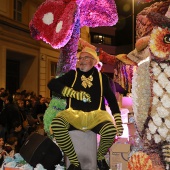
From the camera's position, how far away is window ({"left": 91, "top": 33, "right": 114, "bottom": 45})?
31328 mm

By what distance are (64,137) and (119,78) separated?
2961 millimetres

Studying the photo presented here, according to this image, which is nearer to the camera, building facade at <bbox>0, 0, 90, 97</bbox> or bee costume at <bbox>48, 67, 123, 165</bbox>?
bee costume at <bbox>48, 67, 123, 165</bbox>

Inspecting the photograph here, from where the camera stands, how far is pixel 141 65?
9.81ft

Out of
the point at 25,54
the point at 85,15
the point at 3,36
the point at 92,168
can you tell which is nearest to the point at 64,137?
the point at 92,168

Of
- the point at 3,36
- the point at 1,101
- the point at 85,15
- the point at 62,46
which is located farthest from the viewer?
the point at 3,36

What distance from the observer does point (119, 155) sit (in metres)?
4.18

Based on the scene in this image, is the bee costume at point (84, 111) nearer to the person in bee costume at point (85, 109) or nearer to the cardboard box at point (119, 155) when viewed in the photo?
the person in bee costume at point (85, 109)

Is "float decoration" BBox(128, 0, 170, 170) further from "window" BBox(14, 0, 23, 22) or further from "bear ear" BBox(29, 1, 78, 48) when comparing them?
"window" BBox(14, 0, 23, 22)

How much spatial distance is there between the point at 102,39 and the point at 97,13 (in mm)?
27172

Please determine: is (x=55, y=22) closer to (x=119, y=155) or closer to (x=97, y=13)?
(x=97, y=13)

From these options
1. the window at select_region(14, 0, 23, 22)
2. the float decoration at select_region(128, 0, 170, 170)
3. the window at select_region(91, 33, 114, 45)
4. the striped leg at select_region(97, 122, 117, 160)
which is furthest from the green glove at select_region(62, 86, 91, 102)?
the window at select_region(91, 33, 114, 45)

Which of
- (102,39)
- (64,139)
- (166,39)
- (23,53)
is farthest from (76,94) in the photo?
(102,39)

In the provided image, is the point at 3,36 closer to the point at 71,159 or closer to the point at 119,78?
the point at 119,78

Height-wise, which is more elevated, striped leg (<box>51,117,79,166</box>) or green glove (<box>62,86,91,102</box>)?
green glove (<box>62,86,91,102</box>)
